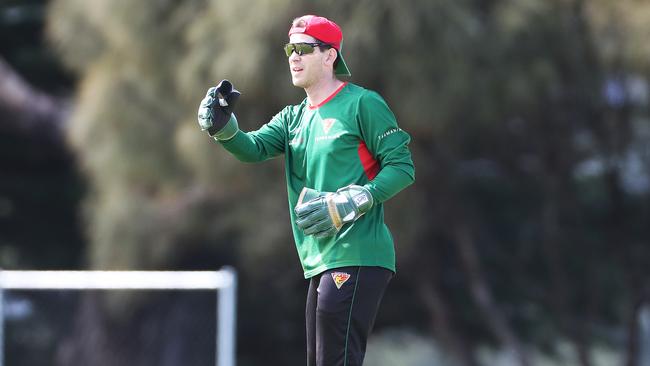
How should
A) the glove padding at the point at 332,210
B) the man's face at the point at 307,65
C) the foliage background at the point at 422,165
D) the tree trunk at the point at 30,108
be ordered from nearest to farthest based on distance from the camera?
1. the glove padding at the point at 332,210
2. the man's face at the point at 307,65
3. the foliage background at the point at 422,165
4. the tree trunk at the point at 30,108

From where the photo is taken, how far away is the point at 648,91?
35.6 ft

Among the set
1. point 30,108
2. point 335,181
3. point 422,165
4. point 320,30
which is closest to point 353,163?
point 335,181

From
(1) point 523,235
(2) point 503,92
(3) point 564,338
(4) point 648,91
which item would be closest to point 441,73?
(2) point 503,92

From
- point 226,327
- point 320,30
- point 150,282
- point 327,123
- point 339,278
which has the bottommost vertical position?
point 226,327

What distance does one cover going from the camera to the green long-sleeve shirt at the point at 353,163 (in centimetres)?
399

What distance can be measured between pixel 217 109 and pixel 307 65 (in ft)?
1.18

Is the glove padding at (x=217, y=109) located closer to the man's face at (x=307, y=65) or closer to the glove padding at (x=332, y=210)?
the man's face at (x=307, y=65)

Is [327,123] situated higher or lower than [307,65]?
lower

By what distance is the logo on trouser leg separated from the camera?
396 cm

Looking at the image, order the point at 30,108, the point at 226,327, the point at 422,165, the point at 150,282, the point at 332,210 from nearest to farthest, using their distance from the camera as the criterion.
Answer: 1. the point at 332,210
2. the point at 150,282
3. the point at 226,327
4. the point at 422,165
5. the point at 30,108

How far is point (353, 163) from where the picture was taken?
13.3 feet

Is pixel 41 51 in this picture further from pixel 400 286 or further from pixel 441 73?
pixel 441 73

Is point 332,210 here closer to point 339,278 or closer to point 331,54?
point 339,278

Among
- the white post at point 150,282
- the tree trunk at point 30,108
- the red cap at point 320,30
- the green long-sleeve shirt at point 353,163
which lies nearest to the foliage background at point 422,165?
the tree trunk at point 30,108
